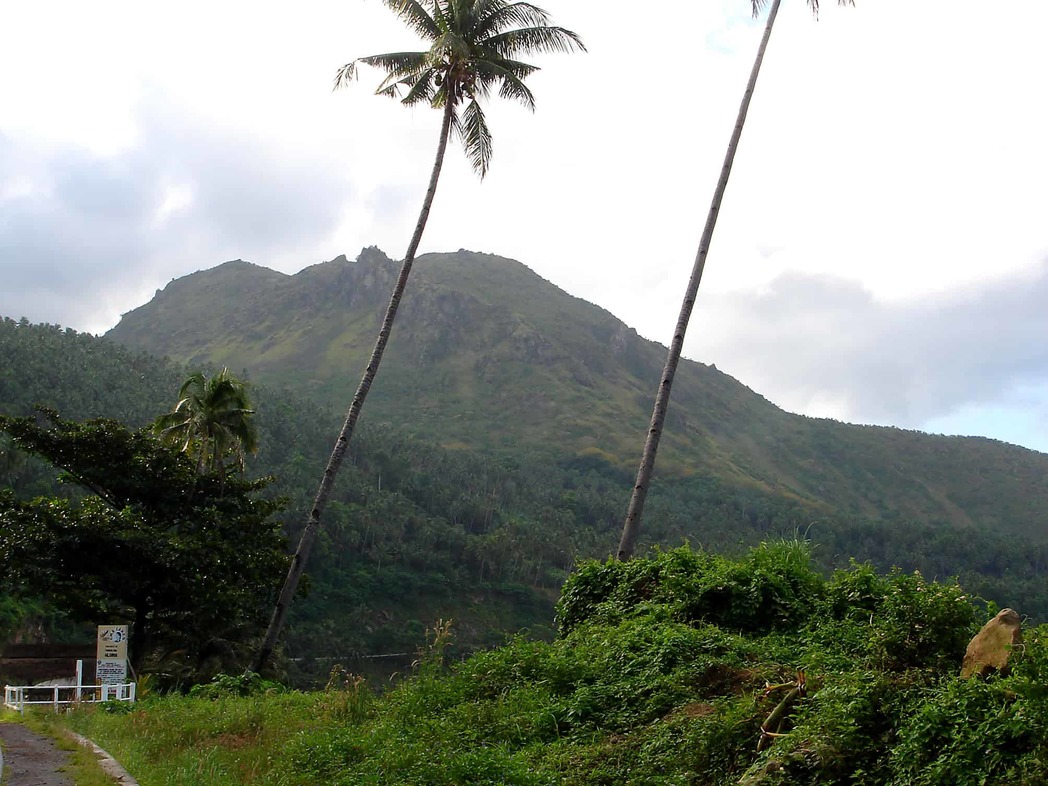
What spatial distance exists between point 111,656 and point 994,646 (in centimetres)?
1515

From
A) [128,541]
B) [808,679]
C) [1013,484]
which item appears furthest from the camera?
[1013,484]

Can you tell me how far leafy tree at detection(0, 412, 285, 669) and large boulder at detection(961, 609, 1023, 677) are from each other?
18798mm

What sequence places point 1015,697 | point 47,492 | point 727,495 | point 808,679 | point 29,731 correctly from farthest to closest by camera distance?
point 727,495 → point 47,492 → point 29,731 → point 808,679 → point 1015,697

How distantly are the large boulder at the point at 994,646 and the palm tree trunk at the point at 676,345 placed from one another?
305 inches

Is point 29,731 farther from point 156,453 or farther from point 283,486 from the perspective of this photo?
point 283,486

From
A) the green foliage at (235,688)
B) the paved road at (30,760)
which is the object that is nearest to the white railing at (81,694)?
the green foliage at (235,688)

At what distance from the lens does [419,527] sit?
99375 millimetres

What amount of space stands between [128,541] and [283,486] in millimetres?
70750

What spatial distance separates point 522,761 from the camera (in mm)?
7672

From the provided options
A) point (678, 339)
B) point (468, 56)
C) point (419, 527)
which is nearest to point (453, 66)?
point (468, 56)

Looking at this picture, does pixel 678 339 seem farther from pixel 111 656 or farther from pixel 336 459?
pixel 111 656

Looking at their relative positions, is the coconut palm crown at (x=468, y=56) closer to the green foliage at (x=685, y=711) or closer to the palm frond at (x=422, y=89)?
the palm frond at (x=422, y=89)

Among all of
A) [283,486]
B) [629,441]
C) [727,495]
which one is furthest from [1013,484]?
[283,486]

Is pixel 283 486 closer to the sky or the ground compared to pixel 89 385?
closer to the ground
